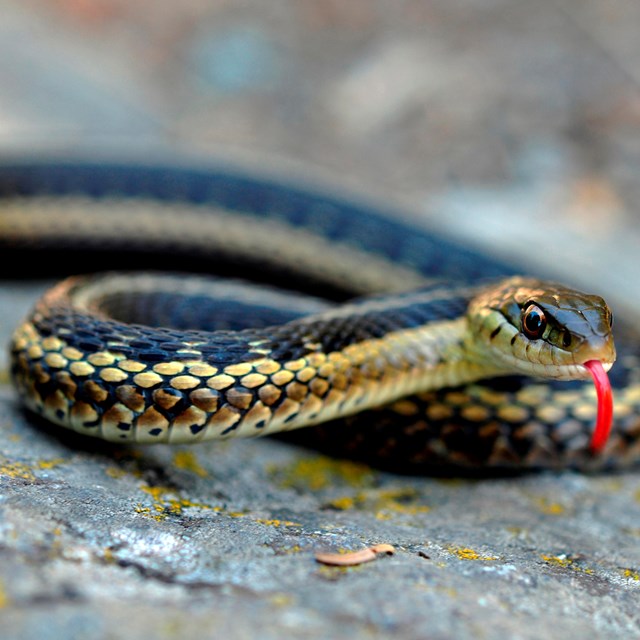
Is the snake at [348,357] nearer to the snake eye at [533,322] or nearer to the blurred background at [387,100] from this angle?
the snake eye at [533,322]

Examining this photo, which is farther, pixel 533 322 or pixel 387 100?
pixel 387 100

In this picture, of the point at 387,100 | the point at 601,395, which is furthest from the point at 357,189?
the point at 601,395

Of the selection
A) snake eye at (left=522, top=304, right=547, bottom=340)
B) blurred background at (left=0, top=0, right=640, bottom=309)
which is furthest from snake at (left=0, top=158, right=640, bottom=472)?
blurred background at (left=0, top=0, right=640, bottom=309)

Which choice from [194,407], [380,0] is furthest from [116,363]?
[380,0]

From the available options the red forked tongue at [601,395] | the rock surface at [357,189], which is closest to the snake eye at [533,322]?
the red forked tongue at [601,395]

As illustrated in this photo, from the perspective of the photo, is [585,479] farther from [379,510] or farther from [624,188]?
[624,188]

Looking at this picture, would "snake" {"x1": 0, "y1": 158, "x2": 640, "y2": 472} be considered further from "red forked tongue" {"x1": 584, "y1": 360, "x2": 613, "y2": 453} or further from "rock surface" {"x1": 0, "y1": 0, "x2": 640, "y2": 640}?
"rock surface" {"x1": 0, "y1": 0, "x2": 640, "y2": 640}

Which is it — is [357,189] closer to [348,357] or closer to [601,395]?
[348,357]

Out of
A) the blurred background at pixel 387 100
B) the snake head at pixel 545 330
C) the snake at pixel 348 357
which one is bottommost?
the snake at pixel 348 357
